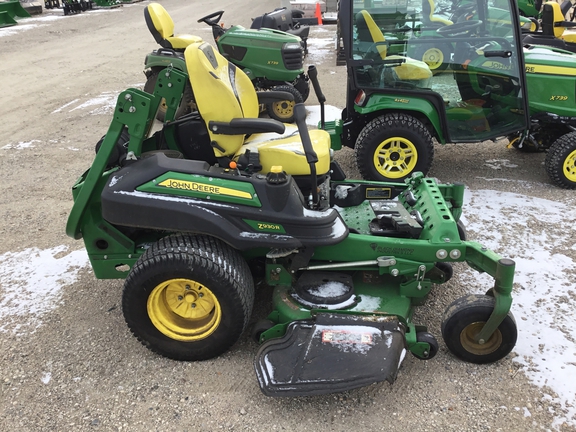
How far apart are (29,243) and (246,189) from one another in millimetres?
2367

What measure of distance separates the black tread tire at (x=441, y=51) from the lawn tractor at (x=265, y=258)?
1.99 m

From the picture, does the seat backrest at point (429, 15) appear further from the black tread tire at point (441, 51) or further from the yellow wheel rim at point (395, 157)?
the yellow wheel rim at point (395, 157)

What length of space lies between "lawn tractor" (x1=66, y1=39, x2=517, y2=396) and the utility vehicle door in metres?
1.80

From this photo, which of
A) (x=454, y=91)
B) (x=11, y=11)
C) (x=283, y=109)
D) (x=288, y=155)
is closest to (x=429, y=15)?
(x=454, y=91)

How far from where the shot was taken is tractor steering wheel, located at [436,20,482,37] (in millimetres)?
4426

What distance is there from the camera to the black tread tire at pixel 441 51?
175 inches

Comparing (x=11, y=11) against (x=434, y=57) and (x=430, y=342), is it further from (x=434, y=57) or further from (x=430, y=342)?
(x=430, y=342)

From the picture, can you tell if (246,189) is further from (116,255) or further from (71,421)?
(71,421)

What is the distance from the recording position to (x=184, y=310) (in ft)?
9.04

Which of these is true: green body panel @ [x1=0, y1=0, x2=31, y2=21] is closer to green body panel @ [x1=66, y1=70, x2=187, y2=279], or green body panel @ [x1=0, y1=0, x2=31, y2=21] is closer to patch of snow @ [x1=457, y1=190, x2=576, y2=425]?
green body panel @ [x1=66, y1=70, x2=187, y2=279]

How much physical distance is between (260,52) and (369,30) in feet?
8.89

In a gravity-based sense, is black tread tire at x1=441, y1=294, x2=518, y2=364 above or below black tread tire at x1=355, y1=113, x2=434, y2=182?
below

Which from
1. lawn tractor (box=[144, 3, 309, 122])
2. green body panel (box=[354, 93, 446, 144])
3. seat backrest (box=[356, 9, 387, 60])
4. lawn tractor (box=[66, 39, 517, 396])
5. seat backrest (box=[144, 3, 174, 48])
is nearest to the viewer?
lawn tractor (box=[66, 39, 517, 396])

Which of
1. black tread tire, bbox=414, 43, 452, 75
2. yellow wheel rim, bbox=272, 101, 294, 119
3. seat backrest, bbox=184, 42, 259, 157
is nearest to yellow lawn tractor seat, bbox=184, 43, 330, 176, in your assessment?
seat backrest, bbox=184, 42, 259, 157
